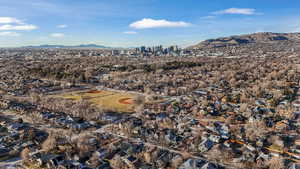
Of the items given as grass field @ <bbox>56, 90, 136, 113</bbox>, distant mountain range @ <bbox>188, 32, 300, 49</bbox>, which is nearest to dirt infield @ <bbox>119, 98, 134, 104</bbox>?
grass field @ <bbox>56, 90, 136, 113</bbox>

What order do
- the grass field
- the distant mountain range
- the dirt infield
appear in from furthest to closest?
the distant mountain range
the dirt infield
the grass field

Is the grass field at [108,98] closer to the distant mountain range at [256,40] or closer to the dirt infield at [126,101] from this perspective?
the dirt infield at [126,101]

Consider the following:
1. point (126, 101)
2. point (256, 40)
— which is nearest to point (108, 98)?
point (126, 101)

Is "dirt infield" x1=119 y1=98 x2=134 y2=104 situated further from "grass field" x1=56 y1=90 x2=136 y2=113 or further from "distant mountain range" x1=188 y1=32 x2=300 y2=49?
"distant mountain range" x1=188 y1=32 x2=300 y2=49

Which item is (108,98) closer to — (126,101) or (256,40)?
(126,101)

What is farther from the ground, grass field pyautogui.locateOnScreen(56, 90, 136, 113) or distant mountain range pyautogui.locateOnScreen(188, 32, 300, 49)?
distant mountain range pyautogui.locateOnScreen(188, 32, 300, 49)

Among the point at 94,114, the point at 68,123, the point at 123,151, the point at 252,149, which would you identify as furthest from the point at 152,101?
the point at 252,149

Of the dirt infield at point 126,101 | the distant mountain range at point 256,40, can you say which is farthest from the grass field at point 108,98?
the distant mountain range at point 256,40

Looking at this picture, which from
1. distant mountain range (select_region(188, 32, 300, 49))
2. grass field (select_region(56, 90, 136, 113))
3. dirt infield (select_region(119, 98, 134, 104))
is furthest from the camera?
distant mountain range (select_region(188, 32, 300, 49))
